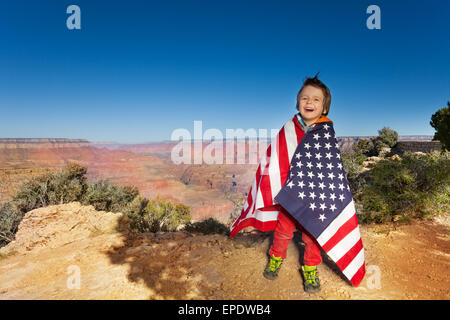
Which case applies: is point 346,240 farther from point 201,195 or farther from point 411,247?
point 201,195

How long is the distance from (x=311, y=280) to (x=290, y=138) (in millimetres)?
1598

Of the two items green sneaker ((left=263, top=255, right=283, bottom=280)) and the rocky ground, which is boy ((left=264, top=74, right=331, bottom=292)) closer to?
green sneaker ((left=263, top=255, right=283, bottom=280))

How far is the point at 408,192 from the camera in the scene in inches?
172

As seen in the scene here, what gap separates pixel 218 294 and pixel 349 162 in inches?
291

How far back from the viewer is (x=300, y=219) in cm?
229

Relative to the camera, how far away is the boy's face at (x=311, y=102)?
2.35 m

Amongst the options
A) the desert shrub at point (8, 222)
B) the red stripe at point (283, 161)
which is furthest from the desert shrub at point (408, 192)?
the desert shrub at point (8, 222)

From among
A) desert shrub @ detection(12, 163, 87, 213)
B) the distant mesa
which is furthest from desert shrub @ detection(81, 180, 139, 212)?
the distant mesa

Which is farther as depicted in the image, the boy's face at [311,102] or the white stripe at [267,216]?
the white stripe at [267,216]

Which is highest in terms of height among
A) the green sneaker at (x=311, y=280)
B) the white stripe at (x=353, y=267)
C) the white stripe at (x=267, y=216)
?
the white stripe at (x=267, y=216)

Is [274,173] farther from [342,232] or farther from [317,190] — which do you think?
[342,232]

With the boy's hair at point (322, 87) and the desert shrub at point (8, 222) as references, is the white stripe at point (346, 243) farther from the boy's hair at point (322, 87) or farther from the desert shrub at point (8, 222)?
the desert shrub at point (8, 222)

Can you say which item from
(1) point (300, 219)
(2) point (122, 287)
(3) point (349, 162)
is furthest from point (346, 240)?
(3) point (349, 162)
